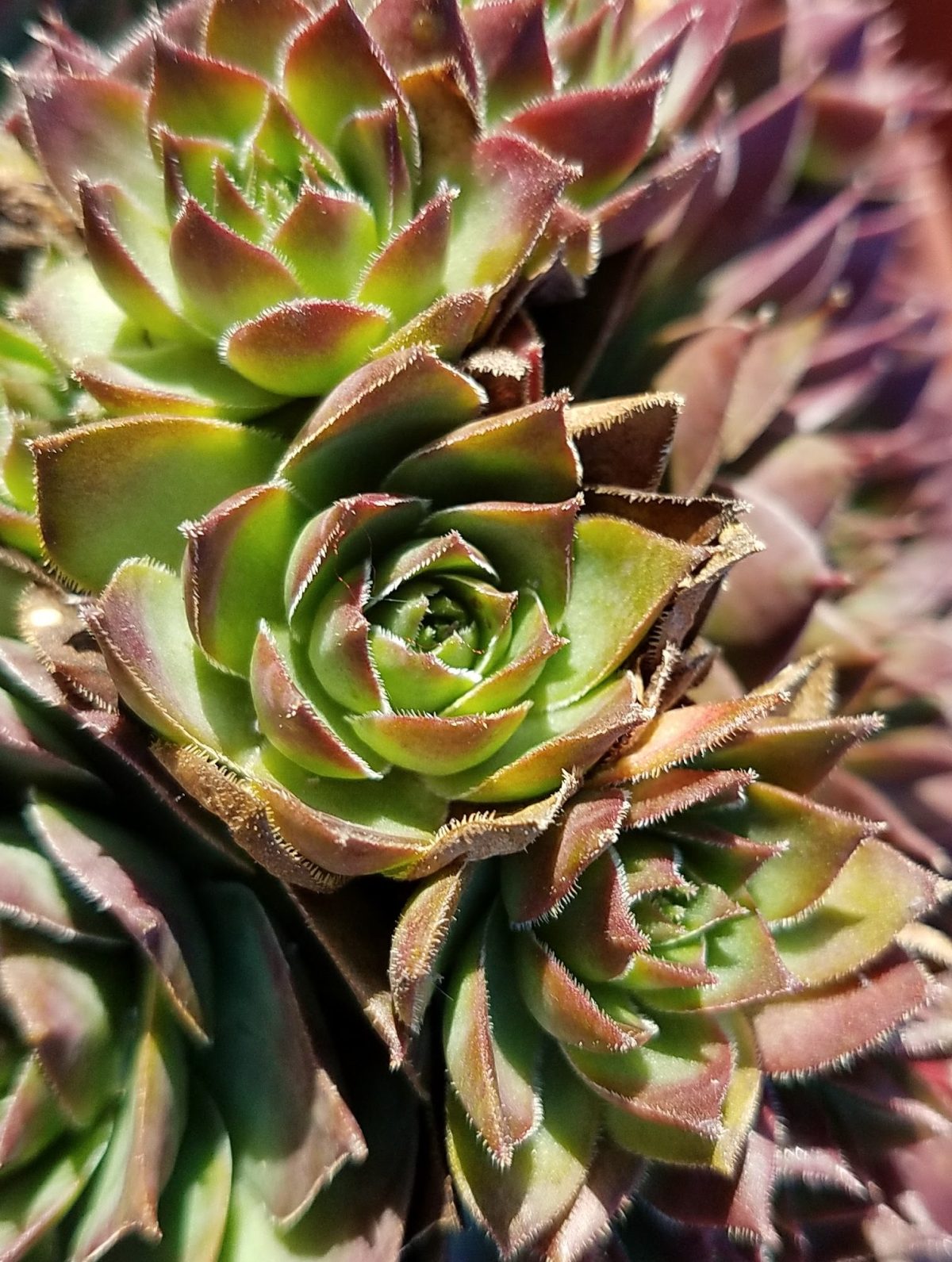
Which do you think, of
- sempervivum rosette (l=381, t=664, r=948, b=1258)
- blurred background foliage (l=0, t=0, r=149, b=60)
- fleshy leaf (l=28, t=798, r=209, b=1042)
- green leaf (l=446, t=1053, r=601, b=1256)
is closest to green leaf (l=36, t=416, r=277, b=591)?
fleshy leaf (l=28, t=798, r=209, b=1042)

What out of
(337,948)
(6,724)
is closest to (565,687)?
(337,948)

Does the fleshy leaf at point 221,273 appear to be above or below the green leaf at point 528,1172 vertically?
above

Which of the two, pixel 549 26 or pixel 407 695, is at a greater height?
pixel 549 26

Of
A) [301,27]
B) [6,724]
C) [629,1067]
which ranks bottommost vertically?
[629,1067]

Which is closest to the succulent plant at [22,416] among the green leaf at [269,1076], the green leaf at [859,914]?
the green leaf at [269,1076]

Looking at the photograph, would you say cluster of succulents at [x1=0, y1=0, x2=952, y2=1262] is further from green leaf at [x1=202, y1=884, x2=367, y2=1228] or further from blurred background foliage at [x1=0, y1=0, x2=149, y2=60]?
blurred background foliage at [x1=0, y1=0, x2=149, y2=60]

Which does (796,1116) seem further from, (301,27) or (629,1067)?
(301,27)

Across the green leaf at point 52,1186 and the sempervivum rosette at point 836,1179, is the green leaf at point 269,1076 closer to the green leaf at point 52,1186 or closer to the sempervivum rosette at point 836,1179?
the green leaf at point 52,1186
